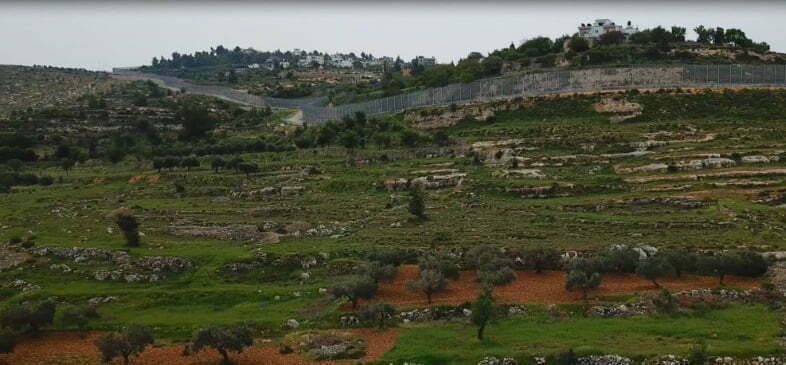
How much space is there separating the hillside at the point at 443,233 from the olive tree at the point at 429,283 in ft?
1.39

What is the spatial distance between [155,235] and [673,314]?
102 feet

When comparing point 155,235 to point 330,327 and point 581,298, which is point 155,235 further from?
point 581,298

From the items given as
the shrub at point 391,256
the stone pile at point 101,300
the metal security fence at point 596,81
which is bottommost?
the stone pile at point 101,300

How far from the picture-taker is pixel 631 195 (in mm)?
49469

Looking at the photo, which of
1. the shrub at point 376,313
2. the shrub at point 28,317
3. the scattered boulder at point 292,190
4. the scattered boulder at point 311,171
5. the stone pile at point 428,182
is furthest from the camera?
the scattered boulder at point 311,171

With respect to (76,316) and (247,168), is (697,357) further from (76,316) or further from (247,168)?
(247,168)

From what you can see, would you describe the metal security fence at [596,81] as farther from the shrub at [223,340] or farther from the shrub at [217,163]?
the shrub at [223,340]

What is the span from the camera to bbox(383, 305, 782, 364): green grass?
23938 millimetres

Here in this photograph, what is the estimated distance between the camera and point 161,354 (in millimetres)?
25938

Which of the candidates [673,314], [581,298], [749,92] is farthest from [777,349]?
[749,92]

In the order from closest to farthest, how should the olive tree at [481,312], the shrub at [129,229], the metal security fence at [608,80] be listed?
the olive tree at [481,312], the shrub at [129,229], the metal security fence at [608,80]

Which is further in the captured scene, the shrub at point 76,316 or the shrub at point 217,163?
the shrub at point 217,163

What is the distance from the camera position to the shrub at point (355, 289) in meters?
29.9

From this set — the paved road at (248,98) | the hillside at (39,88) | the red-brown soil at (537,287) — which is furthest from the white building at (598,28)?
the red-brown soil at (537,287)
